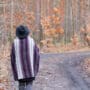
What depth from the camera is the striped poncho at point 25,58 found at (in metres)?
6.87

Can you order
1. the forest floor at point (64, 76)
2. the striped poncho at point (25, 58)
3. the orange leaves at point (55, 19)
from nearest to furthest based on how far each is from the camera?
the striped poncho at point (25, 58) < the forest floor at point (64, 76) < the orange leaves at point (55, 19)

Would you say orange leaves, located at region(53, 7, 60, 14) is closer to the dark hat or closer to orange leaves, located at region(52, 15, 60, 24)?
orange leaves, located at region(52, 15, 60, 24)

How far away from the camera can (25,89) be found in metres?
7.00

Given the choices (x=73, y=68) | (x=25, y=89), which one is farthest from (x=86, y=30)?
(x=25, y=89)

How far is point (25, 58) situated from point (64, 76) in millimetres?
6096

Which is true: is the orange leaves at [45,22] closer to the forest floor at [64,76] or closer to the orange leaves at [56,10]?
the orange leaves at [56,10]

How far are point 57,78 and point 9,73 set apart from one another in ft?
5.38

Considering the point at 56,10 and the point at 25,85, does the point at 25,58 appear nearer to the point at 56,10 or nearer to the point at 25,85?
the point at 25,85

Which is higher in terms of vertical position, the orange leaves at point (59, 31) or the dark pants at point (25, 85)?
the dark pants at point (25, 85)

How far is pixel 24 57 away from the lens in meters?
6.89

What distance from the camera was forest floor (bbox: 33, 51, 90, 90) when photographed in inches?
428

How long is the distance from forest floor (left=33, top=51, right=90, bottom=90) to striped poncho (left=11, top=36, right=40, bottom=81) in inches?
143

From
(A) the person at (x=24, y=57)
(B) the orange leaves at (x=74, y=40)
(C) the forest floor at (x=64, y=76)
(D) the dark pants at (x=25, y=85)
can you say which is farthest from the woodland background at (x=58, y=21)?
(A) the person at (x=24, y=57)

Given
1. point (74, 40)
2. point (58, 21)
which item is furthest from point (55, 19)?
point (74, 40)
